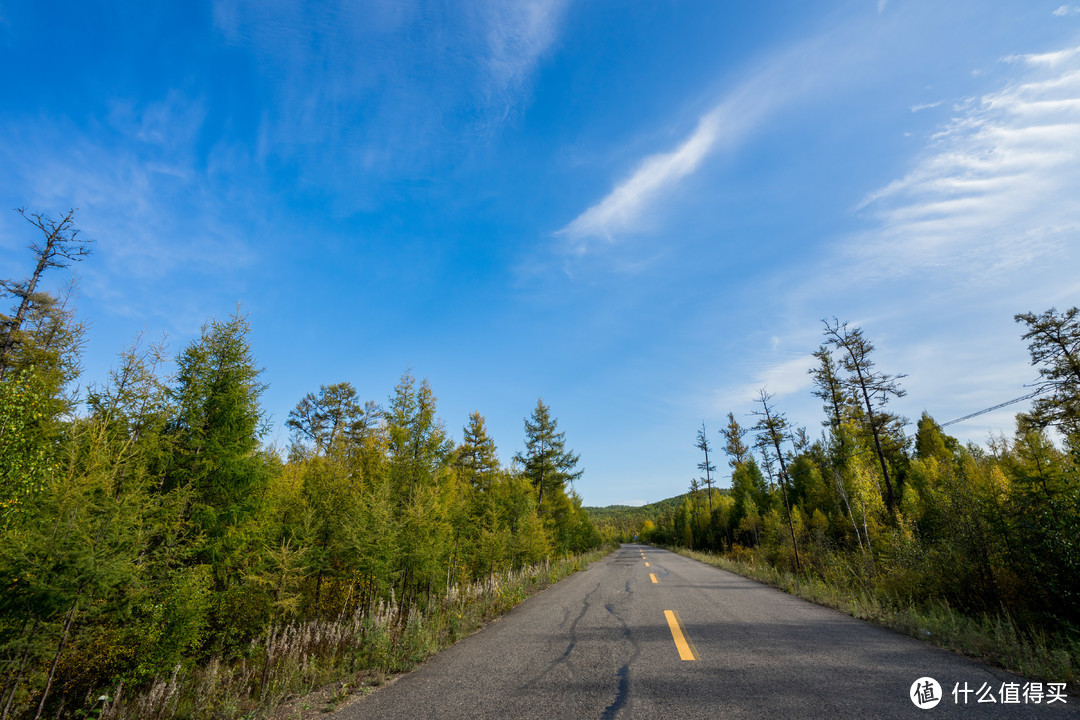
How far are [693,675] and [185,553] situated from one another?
27.7 ft

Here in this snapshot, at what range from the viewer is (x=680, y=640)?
19.6 ft

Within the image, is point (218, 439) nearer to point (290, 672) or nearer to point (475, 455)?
point (290, 672)

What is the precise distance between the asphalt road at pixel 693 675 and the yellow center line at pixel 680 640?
0.02 metres

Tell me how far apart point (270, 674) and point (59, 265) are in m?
17.9

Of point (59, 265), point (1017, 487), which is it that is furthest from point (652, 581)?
point (59, 265)

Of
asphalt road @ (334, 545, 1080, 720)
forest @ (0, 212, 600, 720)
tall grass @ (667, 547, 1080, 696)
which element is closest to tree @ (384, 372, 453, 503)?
forest @ (0, 212, 600, 720)

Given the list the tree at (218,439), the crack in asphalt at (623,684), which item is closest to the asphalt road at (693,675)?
the crack in asphalt at (623,684)

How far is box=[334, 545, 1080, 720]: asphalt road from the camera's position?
367 cm

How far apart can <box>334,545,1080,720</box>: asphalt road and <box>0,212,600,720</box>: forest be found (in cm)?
150

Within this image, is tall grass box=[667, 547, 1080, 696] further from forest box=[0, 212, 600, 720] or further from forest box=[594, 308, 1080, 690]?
forest box=[0, 212, 600, 720]

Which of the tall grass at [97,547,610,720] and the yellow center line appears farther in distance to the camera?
the yellow center line

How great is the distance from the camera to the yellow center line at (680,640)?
525 cm

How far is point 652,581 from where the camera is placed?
13977 millimetres

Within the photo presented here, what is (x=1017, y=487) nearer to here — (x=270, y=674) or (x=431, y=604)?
(x=431, y=604)
